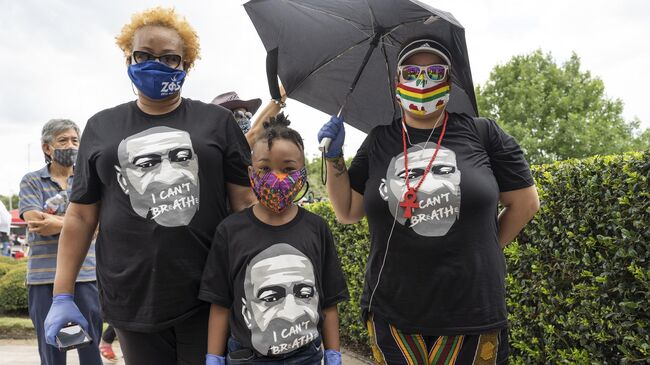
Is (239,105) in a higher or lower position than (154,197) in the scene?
higher

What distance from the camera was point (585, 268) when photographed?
3.41m

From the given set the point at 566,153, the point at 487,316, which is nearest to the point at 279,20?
the point at 487,316

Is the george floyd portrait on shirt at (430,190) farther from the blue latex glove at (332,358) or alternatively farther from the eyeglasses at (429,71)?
the blue latex glove at (332,358)

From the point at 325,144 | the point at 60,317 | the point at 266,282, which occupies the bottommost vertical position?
the point at 60,317

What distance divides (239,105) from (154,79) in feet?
6.48

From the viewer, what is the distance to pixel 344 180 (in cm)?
251

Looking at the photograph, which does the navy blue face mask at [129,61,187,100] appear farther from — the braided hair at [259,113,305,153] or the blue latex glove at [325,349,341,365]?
the blue latex glove at [325,349,341,365]

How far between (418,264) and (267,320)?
0.62 meters

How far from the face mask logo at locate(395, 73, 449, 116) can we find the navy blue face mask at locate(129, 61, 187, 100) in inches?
38.1

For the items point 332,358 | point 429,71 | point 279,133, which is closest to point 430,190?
point 429,71

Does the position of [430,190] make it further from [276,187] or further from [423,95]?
[276,187]

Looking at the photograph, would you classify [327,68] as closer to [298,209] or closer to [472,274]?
[298,209]

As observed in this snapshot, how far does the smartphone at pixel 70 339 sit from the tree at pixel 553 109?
24153 millimetres

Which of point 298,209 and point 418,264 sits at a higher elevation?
point 298,209
